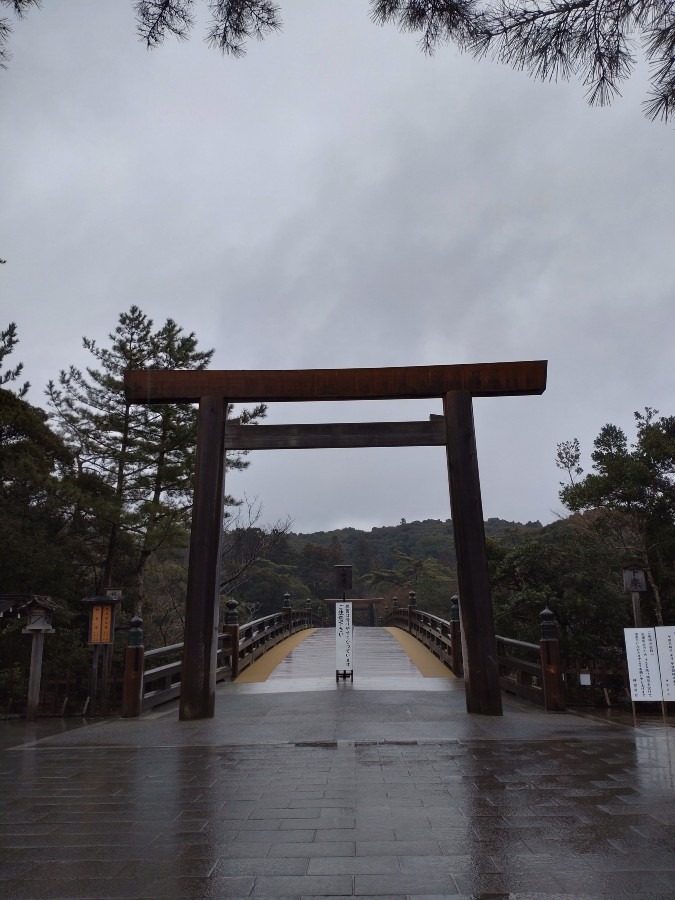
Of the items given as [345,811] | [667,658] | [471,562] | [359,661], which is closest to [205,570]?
[471,562]

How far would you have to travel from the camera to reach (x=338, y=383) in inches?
318

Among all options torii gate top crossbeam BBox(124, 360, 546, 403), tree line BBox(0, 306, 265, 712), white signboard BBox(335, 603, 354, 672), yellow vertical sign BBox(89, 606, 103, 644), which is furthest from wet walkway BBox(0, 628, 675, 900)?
tree line BBox(0, 306, 265, 712)

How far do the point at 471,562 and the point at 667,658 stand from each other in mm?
2292

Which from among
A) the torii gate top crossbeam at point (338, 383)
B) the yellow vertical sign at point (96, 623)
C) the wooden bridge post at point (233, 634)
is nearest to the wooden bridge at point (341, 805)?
the yellow vertical sign at point (96, 623)

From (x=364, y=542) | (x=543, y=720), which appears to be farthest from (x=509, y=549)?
(x=364, y=542)

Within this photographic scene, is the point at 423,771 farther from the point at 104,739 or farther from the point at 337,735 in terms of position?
the point at 104,739

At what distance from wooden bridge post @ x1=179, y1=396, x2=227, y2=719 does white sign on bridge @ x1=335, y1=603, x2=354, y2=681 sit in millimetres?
3206

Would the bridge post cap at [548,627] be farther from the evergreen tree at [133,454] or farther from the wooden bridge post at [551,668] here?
the evergreen tree at [133,454]

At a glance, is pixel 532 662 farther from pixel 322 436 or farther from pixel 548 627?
pixel 322 436

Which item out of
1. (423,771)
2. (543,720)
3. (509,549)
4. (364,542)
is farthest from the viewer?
(364,542)

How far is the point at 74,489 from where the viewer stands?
14383mm

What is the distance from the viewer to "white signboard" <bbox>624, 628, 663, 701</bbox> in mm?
6551

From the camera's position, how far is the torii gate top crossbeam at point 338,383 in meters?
8.05

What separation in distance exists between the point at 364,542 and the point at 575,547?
43830 millimetres
